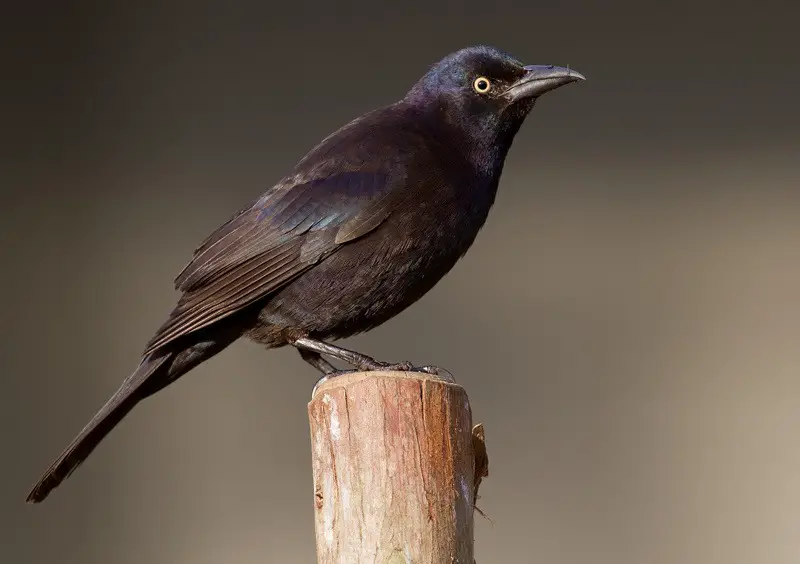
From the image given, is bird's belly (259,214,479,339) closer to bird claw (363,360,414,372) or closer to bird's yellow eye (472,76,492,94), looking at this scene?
bird claw (363,360,414,372)

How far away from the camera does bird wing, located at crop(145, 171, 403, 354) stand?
3.85m

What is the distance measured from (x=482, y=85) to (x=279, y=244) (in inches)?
35.1

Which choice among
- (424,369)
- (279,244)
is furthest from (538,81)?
(424,369)

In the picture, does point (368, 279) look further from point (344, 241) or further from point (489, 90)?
point (489, 90)

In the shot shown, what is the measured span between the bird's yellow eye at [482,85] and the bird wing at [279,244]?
517 millimetres

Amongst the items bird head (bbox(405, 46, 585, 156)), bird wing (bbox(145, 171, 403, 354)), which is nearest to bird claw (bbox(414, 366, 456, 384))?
bird wing (bbox(145, 171, 403, 354))

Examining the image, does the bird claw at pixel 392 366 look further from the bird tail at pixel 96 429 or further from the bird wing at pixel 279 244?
the bird tail at pixel 96 429

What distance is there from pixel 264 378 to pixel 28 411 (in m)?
1.12

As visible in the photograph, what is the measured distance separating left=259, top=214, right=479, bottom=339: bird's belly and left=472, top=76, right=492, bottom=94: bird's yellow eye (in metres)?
0.54

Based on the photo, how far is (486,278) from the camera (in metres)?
5.83

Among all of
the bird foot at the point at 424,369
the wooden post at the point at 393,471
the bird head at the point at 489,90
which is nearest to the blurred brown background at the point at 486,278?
the bird head at the point at 489,90

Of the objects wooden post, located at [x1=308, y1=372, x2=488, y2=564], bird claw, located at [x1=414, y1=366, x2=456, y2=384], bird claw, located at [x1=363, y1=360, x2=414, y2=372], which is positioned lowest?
wooden post, located at [x1=308, y1=372, x2=488, y2=564]

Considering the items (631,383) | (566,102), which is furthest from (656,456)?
(566,102)

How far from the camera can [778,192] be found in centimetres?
586
